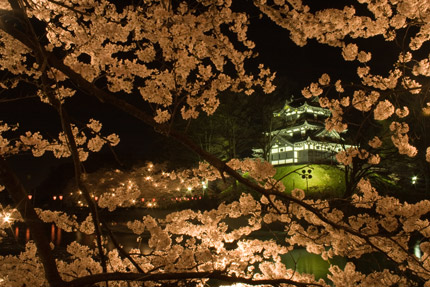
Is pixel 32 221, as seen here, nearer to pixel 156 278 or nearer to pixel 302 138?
pixel 156 278

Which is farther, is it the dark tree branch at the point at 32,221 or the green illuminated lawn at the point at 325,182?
the green illuminated lawn at the point at 325,182

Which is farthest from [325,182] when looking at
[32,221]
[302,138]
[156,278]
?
[32,221]

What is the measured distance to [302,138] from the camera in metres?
36.8

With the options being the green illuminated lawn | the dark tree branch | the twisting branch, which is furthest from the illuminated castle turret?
the dark tree branch

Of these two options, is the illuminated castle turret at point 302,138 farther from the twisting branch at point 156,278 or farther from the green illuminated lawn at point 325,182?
the twisting branch at point 156,278

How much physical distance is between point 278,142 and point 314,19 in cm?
3437

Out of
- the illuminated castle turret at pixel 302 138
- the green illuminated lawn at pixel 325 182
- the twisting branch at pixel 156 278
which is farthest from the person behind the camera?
the illuminated castle turret at pixel 302 138

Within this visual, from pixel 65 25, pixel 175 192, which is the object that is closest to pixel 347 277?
pixel 65 25

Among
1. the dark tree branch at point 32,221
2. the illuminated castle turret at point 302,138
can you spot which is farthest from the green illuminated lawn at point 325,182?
the dark tree branch at point 32,221

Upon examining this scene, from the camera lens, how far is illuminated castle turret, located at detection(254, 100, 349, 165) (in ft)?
117

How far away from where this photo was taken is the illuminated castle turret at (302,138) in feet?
117

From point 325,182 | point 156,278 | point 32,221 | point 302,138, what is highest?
point 302,138

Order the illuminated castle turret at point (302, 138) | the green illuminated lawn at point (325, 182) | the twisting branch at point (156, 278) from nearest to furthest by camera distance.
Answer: the twisting branch at point (156, 278)
the green illuminated lawn at point (325, 182)
the illuminated castle turret at point (302, 138)

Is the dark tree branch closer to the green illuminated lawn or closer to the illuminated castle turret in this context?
the green illuminated lawn
